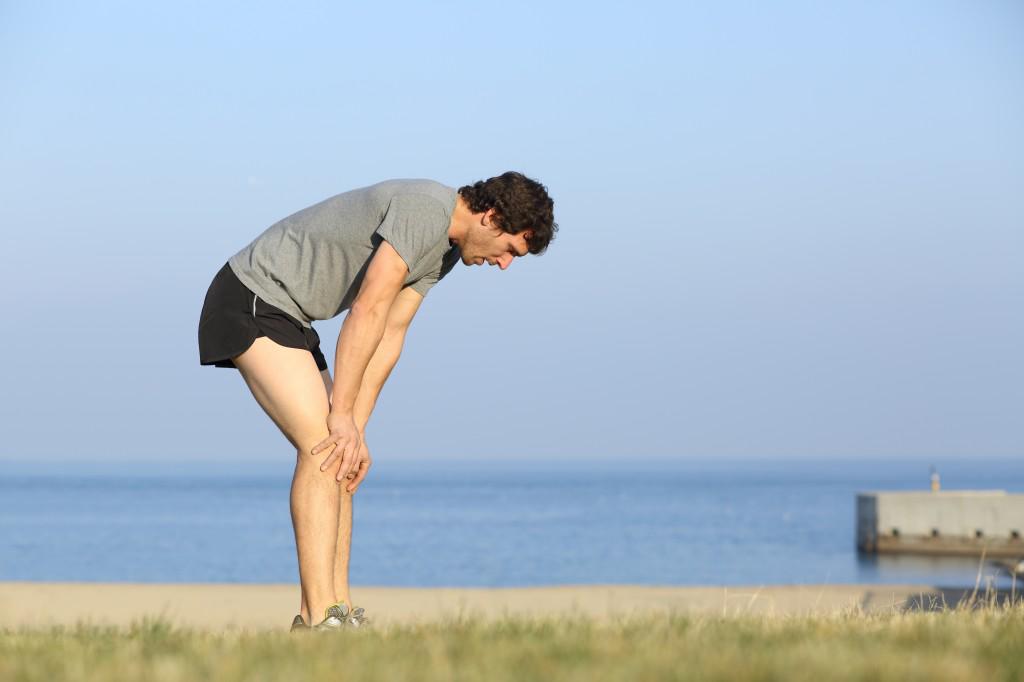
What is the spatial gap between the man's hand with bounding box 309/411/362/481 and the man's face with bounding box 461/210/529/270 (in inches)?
31.3

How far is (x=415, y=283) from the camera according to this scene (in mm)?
5066

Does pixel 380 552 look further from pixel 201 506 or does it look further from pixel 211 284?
pixel 201 506

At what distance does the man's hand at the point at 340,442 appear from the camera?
14.9 ft

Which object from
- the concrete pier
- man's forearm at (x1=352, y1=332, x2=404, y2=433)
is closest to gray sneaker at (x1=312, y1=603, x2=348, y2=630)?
man's forearm at (x1=352, y1=332, x2=404, y2=433)

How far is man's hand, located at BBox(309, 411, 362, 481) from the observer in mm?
4555

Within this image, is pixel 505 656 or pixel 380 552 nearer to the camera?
pixel 505 656

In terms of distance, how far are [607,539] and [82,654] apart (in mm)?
71356

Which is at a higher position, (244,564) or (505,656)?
(505,656)

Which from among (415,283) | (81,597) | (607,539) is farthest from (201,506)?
(415,283)

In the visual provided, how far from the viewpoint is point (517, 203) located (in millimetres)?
4516

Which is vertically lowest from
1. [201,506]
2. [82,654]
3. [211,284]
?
[201,506]

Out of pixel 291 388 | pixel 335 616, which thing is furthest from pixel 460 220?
pixel 335 616

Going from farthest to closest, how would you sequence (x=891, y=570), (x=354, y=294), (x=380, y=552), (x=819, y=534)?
(x=819, y=534), (x=380, y=552), (x=891, y=570), (x=354, y=294)

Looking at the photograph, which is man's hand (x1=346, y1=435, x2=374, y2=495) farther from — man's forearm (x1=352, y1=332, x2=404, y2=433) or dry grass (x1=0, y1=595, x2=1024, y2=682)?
dry grass (x1=0, y1=595, x2=1024, y2=682)
